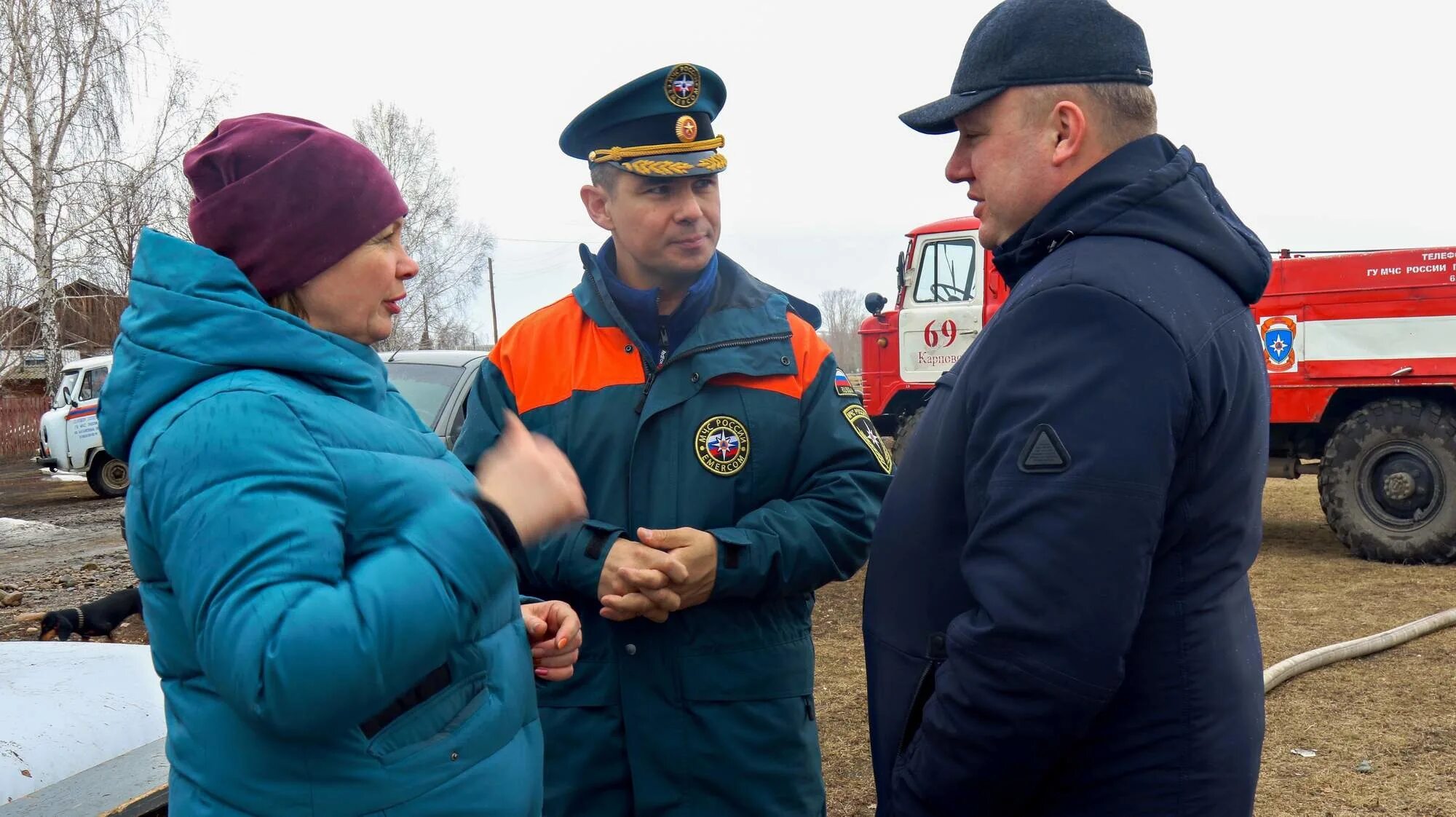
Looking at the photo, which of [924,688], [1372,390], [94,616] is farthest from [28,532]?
[1372,390]

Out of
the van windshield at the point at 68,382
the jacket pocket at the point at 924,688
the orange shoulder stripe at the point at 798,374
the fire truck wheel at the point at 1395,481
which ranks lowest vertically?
the fire truck wheel at the point at 1395,481

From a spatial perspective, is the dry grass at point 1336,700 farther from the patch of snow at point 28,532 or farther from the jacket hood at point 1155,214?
the patch of snow at point 28,532

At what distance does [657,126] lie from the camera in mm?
2281

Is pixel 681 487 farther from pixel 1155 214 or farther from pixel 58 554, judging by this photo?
pixel 58 554

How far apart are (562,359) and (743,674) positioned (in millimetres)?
711

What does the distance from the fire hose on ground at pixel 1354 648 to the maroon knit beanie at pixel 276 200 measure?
15.2ft

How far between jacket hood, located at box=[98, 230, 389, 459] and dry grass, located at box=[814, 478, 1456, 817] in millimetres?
2997

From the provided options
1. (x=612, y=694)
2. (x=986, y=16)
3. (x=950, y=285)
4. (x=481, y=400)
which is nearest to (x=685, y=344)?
(x=481, y=400)

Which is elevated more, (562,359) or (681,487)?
(562,359)

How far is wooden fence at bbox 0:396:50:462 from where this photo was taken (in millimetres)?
25094

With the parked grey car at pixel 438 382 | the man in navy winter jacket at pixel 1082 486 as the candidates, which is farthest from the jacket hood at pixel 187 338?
the parked grey car at pixel 438 382

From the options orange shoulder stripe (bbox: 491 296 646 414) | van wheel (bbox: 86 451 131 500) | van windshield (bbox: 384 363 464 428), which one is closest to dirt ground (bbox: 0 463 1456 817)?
van windshield (bbox: 384 363 464 428)

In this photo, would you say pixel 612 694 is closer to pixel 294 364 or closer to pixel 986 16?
pixel 294 364

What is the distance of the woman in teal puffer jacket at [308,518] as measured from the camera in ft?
3.90
